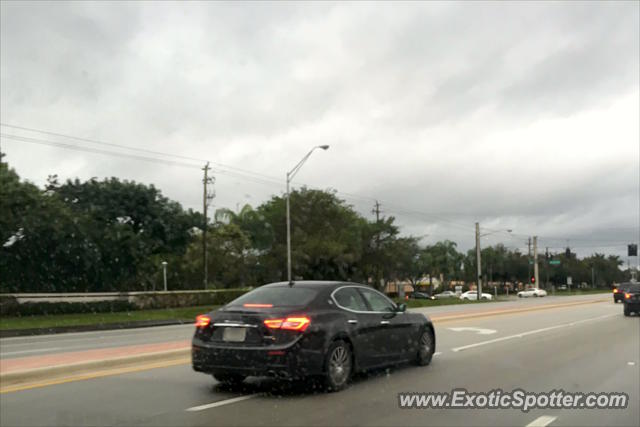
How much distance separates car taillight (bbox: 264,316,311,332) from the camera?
27.0ft

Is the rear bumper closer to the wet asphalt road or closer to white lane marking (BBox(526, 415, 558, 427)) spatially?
the wet asphalt road

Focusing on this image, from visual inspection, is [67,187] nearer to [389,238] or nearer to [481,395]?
[389,238]

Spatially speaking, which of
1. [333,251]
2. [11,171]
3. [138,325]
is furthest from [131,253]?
[333,251]

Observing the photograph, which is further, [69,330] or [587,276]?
[587,276]

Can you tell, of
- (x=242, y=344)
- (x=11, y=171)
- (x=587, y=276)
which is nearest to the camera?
(x=242, y=344)

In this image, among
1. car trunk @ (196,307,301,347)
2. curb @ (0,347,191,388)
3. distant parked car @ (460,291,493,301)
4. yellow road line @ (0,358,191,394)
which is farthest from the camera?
distant parked car @ (460,291,493,301)

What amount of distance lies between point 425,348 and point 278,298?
11.4ft

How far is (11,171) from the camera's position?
36.8 m

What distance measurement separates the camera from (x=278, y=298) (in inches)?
352

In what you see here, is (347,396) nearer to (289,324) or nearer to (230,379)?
(289,324)

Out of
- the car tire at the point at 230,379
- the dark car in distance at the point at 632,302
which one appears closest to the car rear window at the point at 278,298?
the car tire at the point at 230,379

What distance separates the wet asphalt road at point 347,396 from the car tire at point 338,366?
0.43 feet

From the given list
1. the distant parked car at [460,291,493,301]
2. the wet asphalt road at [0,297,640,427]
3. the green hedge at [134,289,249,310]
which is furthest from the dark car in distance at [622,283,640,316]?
the distant parked car at [460,291,493,301]

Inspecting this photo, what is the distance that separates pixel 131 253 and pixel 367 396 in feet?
120
